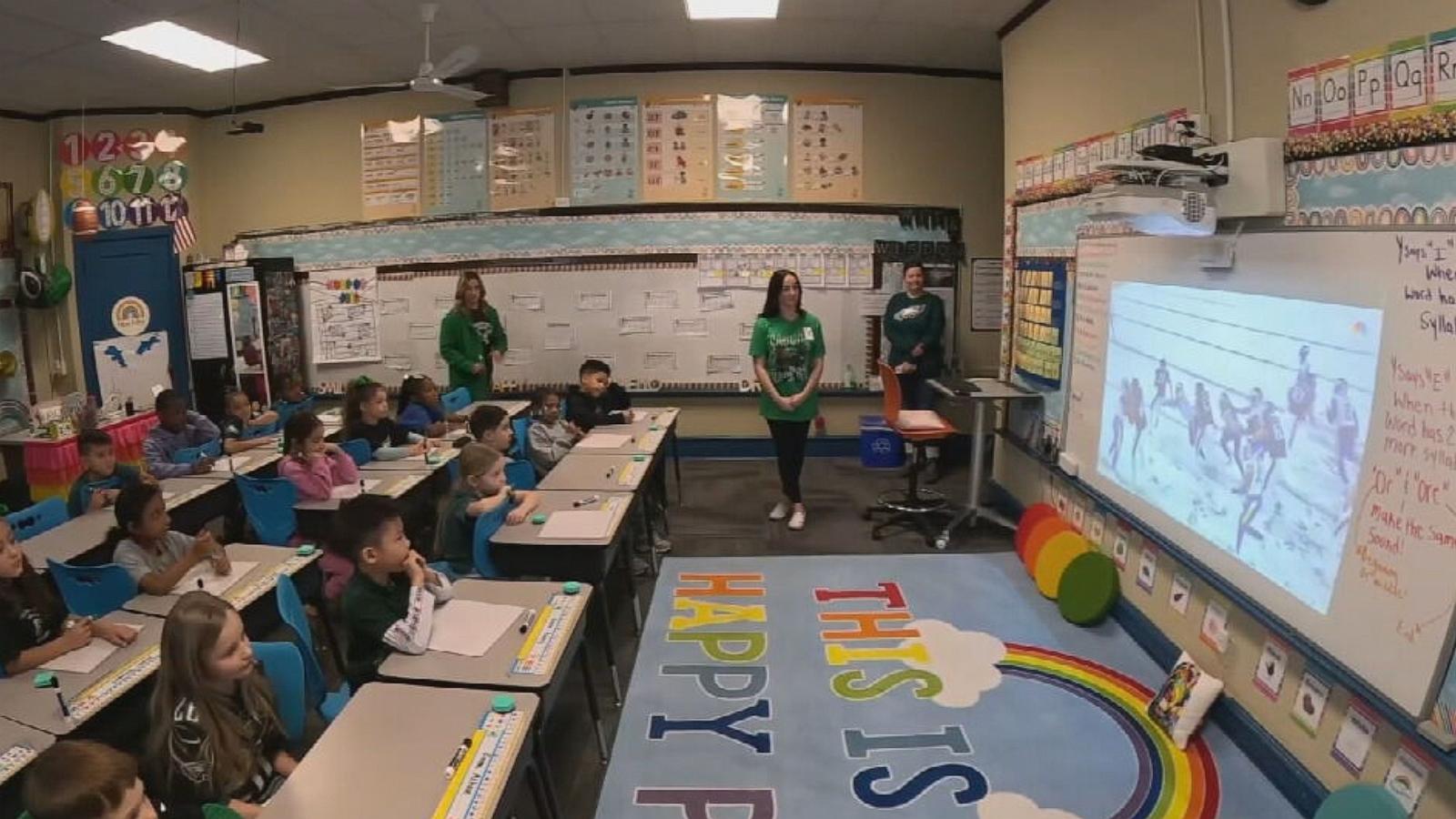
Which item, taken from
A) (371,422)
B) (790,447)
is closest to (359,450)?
(371,422)

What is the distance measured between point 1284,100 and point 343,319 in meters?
6.58

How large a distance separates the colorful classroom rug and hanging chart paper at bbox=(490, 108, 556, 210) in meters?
3.69

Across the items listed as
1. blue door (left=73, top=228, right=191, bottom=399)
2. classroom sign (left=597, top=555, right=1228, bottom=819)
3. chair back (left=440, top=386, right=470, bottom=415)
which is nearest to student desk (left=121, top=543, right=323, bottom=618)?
classroom sign (left=597, top=555, right=1228, bottom=819)

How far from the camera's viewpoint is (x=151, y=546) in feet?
10.0

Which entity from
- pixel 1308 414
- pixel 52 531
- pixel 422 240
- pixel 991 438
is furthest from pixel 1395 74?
pixel 422 240

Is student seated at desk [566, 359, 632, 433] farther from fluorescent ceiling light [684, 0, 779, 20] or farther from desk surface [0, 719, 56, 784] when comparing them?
desk surface [0, 719, 56, 784]

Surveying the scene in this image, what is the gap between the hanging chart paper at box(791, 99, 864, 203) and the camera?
6.64 meters

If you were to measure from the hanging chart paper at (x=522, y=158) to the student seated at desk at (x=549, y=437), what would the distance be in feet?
7.62

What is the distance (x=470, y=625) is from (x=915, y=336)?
4.68 metres

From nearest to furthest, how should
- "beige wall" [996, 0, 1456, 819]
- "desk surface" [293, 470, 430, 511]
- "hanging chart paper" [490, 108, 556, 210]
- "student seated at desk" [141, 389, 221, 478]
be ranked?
"beige wall" [996, 0, 1456, 819], "desk surface" [293, 470, 430, 511], "student seated at desk" [141, 389, 221, 478], "hanging chart paper" [490, 108, 556, 210]

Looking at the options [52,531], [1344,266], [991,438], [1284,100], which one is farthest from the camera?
[991,438]

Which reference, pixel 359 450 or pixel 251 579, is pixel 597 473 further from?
pixel 251 579

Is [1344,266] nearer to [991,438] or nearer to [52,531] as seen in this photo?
[991,438]

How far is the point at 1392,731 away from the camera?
227cm
